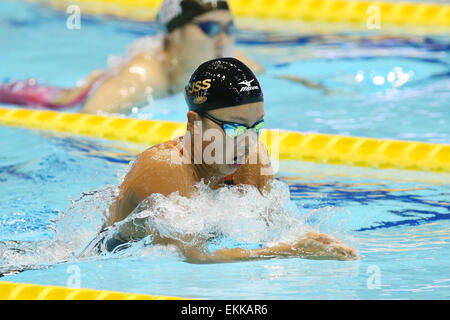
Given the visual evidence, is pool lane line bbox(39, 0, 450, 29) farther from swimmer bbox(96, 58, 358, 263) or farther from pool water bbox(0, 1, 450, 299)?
swimmer bbox(96, 58, 358, 263)

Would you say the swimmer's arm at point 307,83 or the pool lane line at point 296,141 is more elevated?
the swimmer's arm at point 307,83

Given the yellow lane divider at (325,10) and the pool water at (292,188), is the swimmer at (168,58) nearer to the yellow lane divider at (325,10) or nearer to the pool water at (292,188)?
the pool water at (292,188)

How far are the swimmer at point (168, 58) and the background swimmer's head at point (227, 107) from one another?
2609 millimetres

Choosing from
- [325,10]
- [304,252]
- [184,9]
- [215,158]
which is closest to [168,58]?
[184,9]

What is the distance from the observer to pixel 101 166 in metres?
5.16

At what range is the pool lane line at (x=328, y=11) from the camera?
28.9 feet

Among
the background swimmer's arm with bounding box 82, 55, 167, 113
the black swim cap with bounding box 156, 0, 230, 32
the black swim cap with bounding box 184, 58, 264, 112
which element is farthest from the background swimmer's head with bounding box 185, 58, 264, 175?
the background swimmer's arm with bounding box 82, 55, 167, 113

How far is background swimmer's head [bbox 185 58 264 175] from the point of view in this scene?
10.7 feet

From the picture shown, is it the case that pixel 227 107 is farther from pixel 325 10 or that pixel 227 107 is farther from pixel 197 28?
pixel 325 10

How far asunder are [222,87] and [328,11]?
6.20 m

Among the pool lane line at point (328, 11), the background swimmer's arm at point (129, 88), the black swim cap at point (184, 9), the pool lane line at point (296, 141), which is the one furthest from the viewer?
the pool lane line at point (328, 11)

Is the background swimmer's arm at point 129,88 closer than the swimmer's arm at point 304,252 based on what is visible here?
No

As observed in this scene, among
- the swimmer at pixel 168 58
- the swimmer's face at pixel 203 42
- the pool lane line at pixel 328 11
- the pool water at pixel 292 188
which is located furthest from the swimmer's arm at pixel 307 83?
the pool lane line at pixel 328 11
